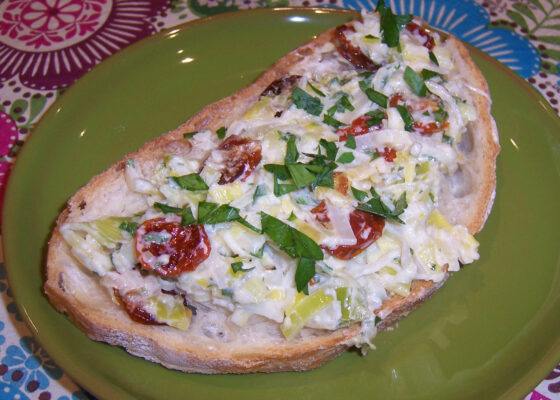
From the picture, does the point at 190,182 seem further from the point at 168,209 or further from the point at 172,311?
the point at 172,311

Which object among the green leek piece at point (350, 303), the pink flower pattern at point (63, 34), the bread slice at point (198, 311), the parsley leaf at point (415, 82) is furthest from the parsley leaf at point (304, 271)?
the pink flower pattern at point (63, 34)

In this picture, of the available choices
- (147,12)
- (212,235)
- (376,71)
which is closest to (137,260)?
(212,235)

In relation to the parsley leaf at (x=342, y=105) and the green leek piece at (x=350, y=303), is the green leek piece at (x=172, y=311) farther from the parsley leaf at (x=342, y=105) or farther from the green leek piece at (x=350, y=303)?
the parsley leaf at (x=342, y=105)

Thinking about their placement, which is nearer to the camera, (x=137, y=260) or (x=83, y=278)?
(x=137, y=260)

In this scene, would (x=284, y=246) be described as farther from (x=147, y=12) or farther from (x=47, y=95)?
(x=147, y=12)

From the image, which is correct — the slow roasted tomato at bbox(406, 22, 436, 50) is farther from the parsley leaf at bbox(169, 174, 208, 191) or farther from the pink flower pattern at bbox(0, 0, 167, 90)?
the pink flower pattern at bbox(0, 0, 167, 90)

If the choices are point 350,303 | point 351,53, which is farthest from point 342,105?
point 350,303
